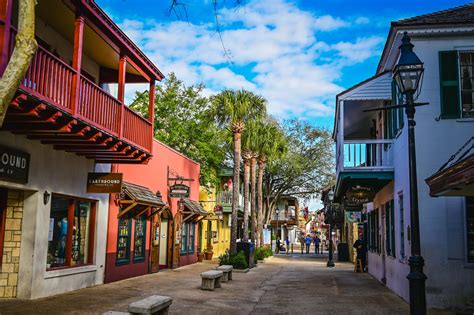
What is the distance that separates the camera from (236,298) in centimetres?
1329

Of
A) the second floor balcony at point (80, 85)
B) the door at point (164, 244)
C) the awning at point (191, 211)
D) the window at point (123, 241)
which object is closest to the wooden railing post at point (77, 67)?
the second floor balcony at point (80, 85)

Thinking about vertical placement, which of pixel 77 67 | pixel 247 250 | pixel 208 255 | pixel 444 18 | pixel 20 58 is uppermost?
pixel 444 18

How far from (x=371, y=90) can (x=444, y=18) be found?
2.85m

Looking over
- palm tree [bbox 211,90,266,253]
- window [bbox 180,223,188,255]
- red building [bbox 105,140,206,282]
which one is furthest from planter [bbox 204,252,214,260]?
palm tree [bbox 211,90,266,253]

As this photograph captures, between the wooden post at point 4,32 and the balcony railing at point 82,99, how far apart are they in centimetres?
21

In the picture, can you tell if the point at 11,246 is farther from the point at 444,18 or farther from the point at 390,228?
the point at 444,18

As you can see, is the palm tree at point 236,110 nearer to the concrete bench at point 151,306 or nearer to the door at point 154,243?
the door at point 154,243

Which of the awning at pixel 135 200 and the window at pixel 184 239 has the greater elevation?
the awning at pixel 135 200

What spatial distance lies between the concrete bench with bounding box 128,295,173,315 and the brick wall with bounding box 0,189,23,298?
405 cm

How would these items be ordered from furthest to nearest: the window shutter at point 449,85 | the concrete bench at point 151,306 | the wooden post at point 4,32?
1. the window shutter at point 449,85
2. the concrete bench at point 151,306
3. the wooden post at point 4,32

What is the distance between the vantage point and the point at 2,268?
1127 centimetres

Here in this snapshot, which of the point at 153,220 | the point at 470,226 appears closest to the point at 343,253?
the point at 153,220

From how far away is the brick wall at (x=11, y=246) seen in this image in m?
11.3

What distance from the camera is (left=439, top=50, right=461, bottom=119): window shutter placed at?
1192cm
